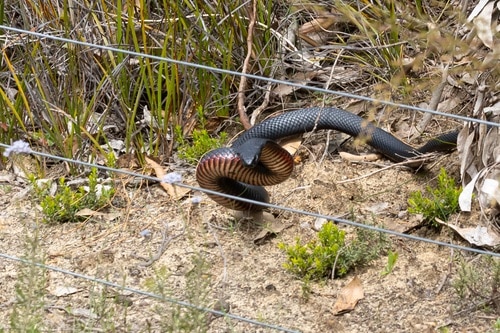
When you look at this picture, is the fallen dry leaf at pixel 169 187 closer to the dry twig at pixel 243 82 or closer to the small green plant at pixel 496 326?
the dry twig at pixel 243 82

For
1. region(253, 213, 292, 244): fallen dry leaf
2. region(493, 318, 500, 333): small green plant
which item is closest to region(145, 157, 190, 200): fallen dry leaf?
region(253, 213, 292, 244): fallen dry leaf

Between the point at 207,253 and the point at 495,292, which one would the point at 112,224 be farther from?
the point at 495,292

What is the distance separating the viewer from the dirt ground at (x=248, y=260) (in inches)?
150

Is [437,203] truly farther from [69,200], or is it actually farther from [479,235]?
[69,200]

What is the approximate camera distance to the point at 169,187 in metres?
5.00

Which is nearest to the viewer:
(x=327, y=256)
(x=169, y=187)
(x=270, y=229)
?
(x=327, y=256)

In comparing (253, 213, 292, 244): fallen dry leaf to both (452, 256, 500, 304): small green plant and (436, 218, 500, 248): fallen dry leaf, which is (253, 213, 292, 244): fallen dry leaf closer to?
(436, 218, 500, 248): fallen dry leaf

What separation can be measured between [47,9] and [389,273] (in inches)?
104

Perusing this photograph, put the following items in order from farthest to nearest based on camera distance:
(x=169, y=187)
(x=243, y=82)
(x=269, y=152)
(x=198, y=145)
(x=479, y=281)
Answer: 1. (x=243, y=82)
2. (x=198, y=145)
3. (x=169, y=187)
4. (x=269, y=152)
5. (x=479, y=281)

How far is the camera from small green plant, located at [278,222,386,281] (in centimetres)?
400

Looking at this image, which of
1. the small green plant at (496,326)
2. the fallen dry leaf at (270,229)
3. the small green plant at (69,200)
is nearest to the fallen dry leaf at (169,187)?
the small green plant at (69,200)

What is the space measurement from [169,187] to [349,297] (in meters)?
1.45

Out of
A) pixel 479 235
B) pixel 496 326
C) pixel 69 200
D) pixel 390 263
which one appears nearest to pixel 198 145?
pixel 69 200

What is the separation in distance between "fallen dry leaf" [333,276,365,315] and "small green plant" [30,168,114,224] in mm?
1478
